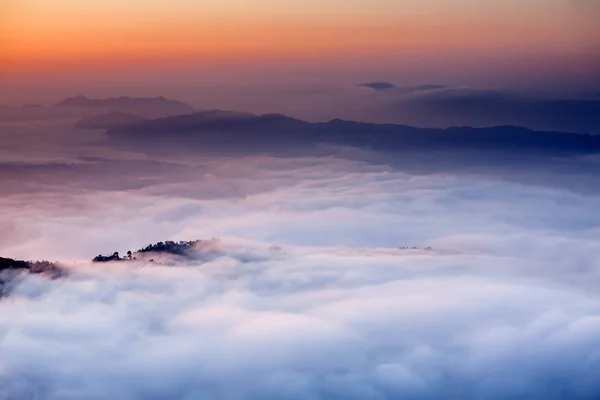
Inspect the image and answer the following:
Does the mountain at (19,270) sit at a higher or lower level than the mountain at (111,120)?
lower

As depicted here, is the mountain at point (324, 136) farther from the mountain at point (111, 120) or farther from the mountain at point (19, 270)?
the mountain at point (19, 270)

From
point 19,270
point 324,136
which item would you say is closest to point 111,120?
point 324,136

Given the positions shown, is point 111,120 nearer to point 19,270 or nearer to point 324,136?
point 324,136

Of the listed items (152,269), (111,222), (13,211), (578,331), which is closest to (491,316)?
(578,331)

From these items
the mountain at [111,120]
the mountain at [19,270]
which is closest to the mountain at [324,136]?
the mountain at [111,120]

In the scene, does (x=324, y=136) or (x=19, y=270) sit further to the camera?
(x=324, y=136)

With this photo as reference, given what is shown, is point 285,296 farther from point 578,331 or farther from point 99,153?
point 99,153
